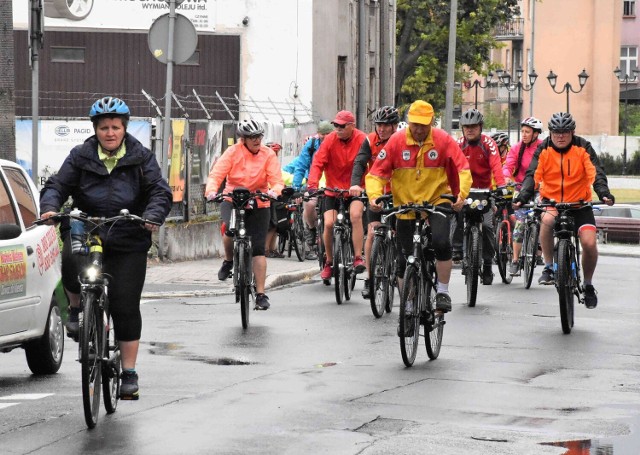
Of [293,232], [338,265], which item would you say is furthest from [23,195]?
[293,232]

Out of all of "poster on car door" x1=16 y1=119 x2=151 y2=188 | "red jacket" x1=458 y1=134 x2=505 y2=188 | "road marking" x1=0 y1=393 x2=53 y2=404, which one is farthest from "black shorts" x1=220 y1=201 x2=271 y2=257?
"poster on car door" x1=16 y1=119 x2=151 y2=188

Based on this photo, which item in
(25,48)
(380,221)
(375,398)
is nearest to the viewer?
(375,398)

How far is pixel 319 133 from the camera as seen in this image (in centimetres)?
1998

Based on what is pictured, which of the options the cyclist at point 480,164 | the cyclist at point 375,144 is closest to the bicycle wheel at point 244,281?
the cyclist at point 375,144

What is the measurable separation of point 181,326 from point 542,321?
11.0 ft

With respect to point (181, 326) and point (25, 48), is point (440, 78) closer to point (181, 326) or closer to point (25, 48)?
point (25, 48)

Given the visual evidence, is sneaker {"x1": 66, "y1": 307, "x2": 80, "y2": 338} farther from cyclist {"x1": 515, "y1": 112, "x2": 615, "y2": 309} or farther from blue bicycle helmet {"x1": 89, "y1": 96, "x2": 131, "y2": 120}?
cyclist {"x1": 515, "y1": 112, "x2": 615, "y2": 309}

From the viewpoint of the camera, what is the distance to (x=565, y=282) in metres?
12.9

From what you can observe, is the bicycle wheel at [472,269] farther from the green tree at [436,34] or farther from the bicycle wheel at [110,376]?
the green tree at [436,34]

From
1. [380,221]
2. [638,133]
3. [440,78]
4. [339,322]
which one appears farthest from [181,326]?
[638,133]

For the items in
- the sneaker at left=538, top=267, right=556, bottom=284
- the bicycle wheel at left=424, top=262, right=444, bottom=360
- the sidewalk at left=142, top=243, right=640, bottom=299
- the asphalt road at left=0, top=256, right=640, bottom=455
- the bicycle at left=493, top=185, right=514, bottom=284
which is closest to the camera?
the asphalt road at left=0, top=256, right=640, bottom=455

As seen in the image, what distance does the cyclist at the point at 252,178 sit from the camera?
13.8m

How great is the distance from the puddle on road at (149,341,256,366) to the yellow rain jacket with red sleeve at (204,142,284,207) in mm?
2264

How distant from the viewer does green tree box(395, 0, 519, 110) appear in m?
62.4
